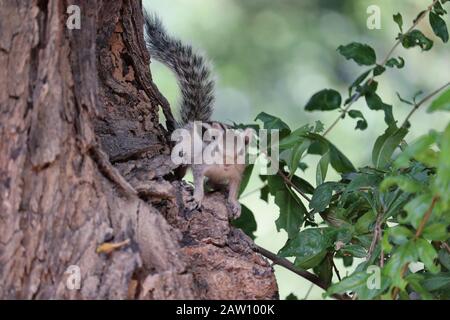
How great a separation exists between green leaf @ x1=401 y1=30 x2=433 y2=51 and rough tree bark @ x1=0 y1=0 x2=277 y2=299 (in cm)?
88

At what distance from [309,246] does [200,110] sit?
2.27 ft

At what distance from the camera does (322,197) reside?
2363 millimetres

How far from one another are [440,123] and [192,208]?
2.82 meters

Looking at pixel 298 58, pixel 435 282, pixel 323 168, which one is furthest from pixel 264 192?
pixel 298 58

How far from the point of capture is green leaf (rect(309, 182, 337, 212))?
2354 mm

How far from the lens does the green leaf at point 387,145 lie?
246 centimetres

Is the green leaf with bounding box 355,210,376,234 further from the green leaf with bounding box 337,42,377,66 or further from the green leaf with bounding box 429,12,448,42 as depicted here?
the green leaf with bounding box 429,12,448,42

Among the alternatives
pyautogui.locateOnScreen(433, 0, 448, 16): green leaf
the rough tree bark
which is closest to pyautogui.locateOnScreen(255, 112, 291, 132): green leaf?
the rough tree bark

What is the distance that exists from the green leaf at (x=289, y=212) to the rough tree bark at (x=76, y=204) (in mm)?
361

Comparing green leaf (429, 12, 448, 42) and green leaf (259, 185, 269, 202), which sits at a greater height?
green leaf (429, 12, 448, 42)

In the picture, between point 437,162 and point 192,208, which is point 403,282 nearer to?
point 437,162

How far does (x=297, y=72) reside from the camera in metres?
5.16

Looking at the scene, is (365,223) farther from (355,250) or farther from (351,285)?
(351,285)

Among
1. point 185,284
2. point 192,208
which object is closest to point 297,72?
point 192,208
